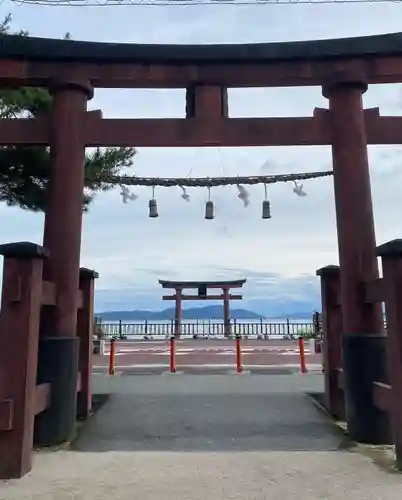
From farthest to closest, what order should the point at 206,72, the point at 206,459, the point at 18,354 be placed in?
the point at 206,72 → the point at 206,459 → the point at 18,354

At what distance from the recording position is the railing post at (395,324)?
3.96 meters

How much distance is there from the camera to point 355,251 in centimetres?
534

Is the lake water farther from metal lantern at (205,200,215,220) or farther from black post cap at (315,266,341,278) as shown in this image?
black post cap at (315,266,341,278)

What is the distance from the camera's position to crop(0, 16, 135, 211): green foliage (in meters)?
7.28

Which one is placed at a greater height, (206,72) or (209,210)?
(206,72)

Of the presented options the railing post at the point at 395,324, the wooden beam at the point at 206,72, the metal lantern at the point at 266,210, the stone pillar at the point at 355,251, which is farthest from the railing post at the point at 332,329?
the metal lantern at the point at 266,210

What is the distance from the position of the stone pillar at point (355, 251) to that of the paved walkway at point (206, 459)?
487 millimetres

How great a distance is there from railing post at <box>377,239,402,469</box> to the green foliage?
528cm

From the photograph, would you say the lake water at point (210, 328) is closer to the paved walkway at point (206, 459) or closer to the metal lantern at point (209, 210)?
the metal lantern at point (209, 210)

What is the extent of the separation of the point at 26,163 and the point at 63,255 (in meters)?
2.79

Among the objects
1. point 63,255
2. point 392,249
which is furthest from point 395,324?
point 63,255

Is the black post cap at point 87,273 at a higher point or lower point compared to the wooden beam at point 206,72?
lower

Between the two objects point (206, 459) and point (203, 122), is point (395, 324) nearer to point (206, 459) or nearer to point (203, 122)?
point (206, 459)

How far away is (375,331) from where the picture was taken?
16.9 feet
